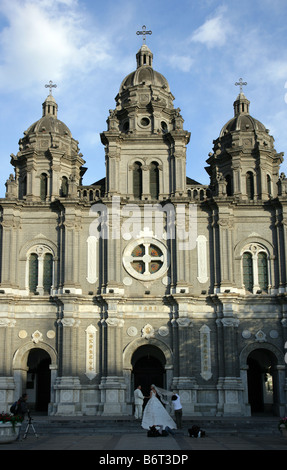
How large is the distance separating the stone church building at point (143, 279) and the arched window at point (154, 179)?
8 cm

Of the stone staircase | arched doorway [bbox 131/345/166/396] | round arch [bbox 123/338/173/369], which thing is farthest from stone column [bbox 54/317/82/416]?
arched doorway [bbox 131/345/166/396]

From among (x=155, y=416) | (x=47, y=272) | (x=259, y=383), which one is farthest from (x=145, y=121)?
(x=155, y=416)

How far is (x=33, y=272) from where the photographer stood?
42.6 meters

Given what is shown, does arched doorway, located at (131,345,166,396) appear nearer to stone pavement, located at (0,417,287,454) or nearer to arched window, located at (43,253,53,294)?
stone pavement, located at (0,417,287,454)

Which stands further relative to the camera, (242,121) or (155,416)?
(242,121)

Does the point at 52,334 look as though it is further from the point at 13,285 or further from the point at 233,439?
the point at 233,439

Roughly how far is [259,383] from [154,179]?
1609cm

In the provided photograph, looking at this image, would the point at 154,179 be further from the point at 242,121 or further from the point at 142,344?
the point at 142,344

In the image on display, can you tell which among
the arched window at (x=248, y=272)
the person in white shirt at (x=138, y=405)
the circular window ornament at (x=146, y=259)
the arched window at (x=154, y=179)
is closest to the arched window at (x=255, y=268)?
the arched window at (x=248, y=272)

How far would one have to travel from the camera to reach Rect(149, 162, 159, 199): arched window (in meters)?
44.3

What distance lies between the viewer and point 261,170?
45281 mm

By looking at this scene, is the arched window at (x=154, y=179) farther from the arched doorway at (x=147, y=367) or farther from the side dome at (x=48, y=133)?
the arched doorway at (x=147, y=367)

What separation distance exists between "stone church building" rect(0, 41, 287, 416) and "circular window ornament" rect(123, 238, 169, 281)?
0.07 metres

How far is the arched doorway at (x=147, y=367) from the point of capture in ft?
141
